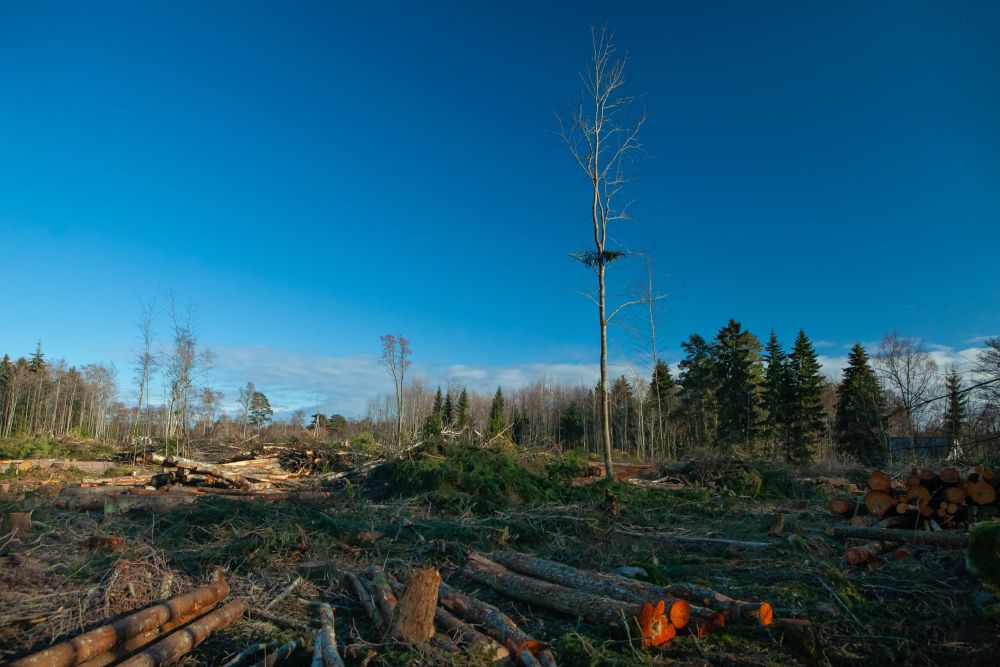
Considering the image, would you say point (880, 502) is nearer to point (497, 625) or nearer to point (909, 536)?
point (909, 536)

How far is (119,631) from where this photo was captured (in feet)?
12.3

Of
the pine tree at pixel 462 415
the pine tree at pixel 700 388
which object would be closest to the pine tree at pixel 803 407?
the pine tree at pixel 700 388

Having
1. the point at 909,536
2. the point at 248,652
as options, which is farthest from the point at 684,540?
the point at 248,652

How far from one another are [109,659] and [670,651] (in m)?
3.89

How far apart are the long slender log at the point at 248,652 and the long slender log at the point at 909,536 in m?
6.92

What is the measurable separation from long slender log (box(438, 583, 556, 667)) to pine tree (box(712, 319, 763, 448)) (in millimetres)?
31889

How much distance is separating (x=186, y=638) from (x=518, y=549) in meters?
4.47

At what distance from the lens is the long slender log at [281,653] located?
3.80 m

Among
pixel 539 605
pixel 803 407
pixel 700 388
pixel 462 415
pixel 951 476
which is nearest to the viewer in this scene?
pixel 539 605

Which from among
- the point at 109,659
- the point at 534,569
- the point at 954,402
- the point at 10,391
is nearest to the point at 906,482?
the point at 954,402

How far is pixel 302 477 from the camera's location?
15.5 meters

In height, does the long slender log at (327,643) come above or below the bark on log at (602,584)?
below

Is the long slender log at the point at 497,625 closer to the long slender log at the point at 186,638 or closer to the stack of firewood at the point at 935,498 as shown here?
the long slender log at the point at 186,638

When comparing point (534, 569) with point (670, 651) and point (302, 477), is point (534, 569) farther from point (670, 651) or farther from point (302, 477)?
point (302, 477)
